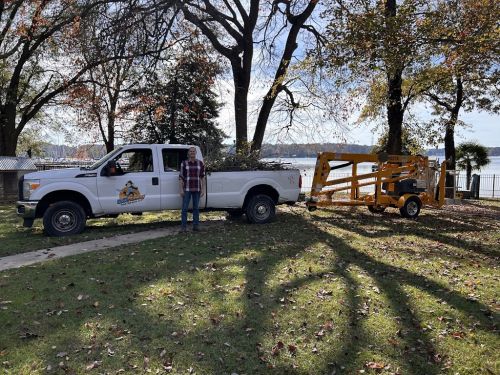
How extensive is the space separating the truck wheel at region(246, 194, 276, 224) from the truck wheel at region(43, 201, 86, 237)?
400 centimetres

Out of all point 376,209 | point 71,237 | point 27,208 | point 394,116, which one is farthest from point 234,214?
point 394,116

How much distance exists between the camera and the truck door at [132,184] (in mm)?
10539

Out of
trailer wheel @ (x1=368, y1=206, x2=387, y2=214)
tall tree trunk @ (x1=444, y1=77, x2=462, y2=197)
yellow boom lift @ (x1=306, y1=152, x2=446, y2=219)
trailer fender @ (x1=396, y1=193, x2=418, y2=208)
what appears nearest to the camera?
yellow boom lift @ (x1=306, y1=152, x2=446, y2=219)

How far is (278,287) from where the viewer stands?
6348 mm

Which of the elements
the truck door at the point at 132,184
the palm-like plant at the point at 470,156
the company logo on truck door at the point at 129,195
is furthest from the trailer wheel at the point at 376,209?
the palm-like plant at the point at 470,156

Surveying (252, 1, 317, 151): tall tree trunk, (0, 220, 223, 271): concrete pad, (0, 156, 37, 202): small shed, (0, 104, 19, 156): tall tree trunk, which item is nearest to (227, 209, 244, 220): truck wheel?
(0, 220, 223, 271): concrete pad

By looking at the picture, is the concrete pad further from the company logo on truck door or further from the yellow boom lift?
the yellow boom lift

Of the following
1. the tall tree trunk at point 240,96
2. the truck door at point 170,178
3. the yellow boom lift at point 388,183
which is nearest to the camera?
the truck door at point 170,178

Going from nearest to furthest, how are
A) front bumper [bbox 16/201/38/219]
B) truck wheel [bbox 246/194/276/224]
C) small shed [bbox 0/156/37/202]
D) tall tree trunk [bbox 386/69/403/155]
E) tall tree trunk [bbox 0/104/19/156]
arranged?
front bumper [bbox 16/201/38/219] < truck wheel [bbox 246/194/276/224] < tall tree trunk [bbox 386/69/403/155] < small shed [bbox 0/156/37/202] < tall tree trunk [bbox 0/104/19/156]

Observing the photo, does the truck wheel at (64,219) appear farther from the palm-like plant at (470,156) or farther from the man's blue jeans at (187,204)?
the palm-like plant at (470,156)

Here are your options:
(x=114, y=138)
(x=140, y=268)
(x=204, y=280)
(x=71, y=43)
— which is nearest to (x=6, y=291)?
(x=140, y=268)

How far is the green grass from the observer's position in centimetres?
922

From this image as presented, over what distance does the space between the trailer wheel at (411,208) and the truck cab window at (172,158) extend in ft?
22.0

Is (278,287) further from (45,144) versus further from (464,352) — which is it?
(45,144)
